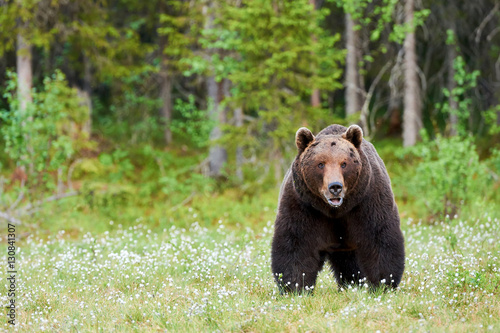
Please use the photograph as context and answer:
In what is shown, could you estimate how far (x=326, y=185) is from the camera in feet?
16.2

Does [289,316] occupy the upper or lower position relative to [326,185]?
lower

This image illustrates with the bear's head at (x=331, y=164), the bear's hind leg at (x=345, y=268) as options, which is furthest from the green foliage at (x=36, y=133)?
the bear's head at (x=331, y=164)

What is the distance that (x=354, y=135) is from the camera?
5.45 metres

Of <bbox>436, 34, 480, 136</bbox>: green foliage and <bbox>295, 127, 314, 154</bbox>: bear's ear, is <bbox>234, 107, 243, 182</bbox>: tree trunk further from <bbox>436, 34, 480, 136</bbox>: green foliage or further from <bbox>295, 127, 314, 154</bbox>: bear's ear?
<bbox>295, 127, 314, 154</bbox>: bear's ear

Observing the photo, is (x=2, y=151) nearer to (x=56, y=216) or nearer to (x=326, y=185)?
(x=56, y=216)

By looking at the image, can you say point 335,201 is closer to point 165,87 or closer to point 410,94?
point 410,94

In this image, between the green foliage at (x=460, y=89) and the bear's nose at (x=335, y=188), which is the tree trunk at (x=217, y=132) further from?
the bear's nose at (x=335, y=188)

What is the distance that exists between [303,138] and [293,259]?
3.79 feet

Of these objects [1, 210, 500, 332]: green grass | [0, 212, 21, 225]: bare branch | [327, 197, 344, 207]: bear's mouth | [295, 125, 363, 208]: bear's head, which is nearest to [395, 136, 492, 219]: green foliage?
[1, 210, 500, 332]: green grass

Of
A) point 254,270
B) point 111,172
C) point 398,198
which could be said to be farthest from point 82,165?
point 254,270

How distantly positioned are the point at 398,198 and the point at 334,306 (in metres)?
10.9

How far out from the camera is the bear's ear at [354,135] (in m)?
5.42

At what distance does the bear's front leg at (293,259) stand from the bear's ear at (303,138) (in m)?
0.76

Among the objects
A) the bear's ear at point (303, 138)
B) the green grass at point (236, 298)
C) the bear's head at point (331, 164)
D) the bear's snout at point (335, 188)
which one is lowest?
the green grass at point (236, 298)
